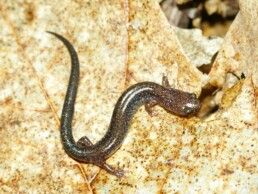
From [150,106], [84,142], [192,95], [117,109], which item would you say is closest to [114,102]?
[117,109]

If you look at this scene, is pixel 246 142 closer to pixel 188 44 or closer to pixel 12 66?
pixel 188 44

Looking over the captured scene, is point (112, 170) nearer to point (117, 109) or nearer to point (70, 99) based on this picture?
point (117, 109)

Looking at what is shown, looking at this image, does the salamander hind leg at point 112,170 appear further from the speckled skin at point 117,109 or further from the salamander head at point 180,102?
the salamander head at point 180,102

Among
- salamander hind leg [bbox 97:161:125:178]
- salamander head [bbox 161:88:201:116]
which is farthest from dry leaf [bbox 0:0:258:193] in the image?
salamander head [bbox 161:88:201:116]

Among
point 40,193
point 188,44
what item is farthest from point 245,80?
point 40,193

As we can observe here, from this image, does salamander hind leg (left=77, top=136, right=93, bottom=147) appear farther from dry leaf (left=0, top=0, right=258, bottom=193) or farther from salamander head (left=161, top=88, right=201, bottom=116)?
salamander head (left=161, top=88, right=201, bottom=116)

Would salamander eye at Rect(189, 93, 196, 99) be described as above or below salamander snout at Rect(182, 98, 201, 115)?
above
